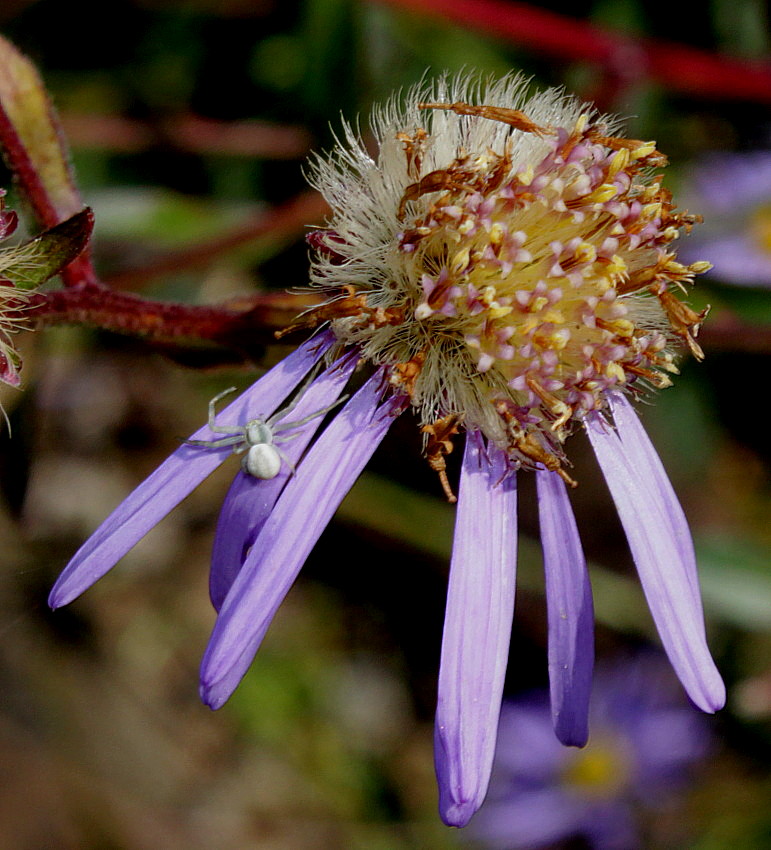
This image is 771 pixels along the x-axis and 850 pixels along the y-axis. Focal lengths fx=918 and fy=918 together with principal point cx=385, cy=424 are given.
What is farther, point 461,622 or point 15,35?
point 15,35

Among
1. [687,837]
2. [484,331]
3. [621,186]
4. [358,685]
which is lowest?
[687,837]

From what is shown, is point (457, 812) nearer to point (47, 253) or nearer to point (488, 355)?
point (488, 355)

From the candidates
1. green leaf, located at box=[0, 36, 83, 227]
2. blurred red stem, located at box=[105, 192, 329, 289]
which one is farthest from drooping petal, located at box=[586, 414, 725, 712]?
blurred red stem, located at box=[105, 192, 329, 289]

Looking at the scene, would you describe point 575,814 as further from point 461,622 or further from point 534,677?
point 461,622

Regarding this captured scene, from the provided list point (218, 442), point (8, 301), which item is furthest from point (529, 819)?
point (8, 301)

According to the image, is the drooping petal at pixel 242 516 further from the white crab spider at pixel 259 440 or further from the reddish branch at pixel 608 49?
the reddish branch at pixel 608 49

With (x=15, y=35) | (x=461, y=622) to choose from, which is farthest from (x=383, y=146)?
(x=15, y=35)

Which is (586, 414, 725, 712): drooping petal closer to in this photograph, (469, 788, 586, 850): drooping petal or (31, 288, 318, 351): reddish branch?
(31, 288, 318, 351): reddish branch
